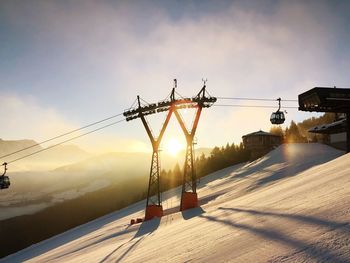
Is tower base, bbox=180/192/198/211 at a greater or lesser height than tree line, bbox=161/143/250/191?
lesser

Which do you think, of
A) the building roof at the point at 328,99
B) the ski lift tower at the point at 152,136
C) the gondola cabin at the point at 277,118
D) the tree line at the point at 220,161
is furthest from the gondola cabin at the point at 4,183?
the tree line at the point at 220,161

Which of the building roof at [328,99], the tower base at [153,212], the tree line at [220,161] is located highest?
the building roof at [328,99]

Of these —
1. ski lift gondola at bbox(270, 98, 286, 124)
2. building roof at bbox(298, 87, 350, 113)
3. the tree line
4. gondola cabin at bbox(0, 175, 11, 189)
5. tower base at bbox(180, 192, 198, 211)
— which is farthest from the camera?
the tree line

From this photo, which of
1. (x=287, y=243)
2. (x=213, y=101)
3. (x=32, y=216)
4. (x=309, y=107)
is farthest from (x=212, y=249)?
(x=32, y=216)

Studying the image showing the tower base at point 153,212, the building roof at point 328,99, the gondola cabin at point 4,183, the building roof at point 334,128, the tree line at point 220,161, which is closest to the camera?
the building roof at point 328,99

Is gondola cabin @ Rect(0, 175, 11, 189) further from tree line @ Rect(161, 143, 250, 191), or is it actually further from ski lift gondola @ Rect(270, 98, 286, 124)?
tree line @ Rect(161, 143, 250, 191)

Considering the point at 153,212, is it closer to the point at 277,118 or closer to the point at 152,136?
the point at 152,136

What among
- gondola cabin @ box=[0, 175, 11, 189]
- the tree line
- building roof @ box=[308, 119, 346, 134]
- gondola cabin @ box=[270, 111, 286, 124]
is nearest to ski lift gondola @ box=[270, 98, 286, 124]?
gondola cabin @ box=[270, 111, 286, 124]

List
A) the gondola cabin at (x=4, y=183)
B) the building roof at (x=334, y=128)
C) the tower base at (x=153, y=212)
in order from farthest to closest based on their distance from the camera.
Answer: the building roof at (x=334, y=128) < the gondola cabin at (x=4, y=183) < the tower base at (x=153, y=212)

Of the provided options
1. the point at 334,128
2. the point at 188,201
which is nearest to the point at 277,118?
the point at 188,201

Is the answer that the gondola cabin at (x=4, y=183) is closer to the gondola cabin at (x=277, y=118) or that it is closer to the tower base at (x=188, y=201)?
the tower base at (x=188, y=201)

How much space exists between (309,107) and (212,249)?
19.8m

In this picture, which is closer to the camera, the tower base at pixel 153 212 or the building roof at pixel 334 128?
the tower base at pixel 153 212

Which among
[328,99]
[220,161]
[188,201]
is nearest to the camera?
[328,99]
